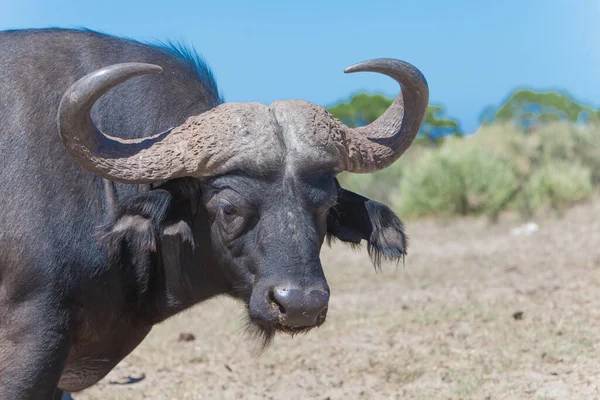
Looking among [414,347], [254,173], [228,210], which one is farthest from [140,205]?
[414,347]

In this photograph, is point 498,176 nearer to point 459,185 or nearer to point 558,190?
point 459,185

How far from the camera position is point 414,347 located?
7.72m

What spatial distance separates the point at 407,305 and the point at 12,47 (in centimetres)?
573

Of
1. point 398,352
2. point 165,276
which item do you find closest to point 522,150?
point 398,352

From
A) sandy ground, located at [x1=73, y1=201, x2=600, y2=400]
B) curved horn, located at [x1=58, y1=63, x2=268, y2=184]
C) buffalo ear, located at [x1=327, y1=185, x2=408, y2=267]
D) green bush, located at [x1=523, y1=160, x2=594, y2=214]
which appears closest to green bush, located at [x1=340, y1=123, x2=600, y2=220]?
green bush, located at [x1=523, y1=160, x2=594, y2=214]

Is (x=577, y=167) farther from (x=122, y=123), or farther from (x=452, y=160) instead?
(x=122, y=123)

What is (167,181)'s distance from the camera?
4.86 meters

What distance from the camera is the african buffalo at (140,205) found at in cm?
454

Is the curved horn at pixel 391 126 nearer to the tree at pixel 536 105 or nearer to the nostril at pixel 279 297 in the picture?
the nostril at pixel 279 297

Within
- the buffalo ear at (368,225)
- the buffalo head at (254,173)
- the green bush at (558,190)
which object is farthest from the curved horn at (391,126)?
the green bush at (558,190)

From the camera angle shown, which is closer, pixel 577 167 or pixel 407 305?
pixel 407 305

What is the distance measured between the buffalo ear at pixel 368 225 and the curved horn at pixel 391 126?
22 centimetres

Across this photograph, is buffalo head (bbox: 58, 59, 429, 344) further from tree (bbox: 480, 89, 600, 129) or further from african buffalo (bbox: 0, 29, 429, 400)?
tree (bbox: 480, 89, 600, 129)

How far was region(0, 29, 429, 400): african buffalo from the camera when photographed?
4.54 meters
